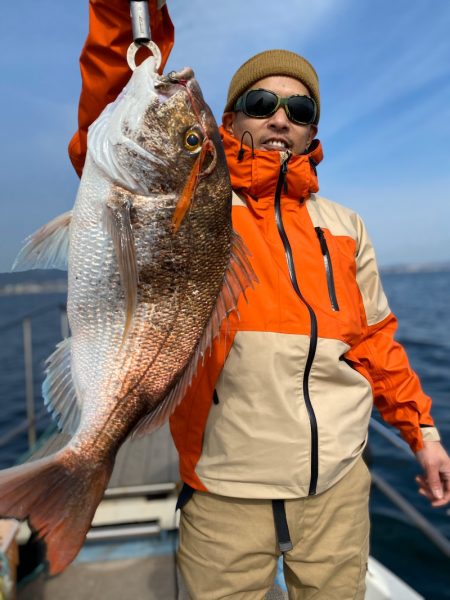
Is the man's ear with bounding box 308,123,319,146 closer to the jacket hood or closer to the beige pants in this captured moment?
the jacket hood

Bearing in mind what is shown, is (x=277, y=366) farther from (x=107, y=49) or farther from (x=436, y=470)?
(x=107, y=49)

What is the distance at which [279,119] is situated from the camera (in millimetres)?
1965

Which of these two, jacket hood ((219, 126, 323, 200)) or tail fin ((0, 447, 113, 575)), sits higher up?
jacket hood ((219, 126, 323, 200))

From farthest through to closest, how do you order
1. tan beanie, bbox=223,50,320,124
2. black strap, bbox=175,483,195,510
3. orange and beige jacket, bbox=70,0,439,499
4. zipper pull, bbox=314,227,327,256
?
tan beanie, bbox=223,50,320,124 → zipper pull, bbox=314,227,327,256 → black strap, bbox=175,483,195,510 → orange and beige jacket, bbox=70,0,439,499

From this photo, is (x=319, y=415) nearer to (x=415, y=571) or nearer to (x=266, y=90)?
(x=266, y=90)

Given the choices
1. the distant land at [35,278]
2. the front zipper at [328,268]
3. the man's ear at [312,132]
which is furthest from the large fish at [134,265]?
the man's ear at [312,132]

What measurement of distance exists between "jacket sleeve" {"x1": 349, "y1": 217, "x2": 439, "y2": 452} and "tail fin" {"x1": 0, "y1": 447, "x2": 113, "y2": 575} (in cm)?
132

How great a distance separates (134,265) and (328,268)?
903mm

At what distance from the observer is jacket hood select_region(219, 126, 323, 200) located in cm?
186

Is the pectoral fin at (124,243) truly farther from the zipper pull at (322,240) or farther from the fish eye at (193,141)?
the zipper pull at (322,240)

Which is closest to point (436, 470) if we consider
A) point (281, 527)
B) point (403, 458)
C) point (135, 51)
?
point (281, 527)

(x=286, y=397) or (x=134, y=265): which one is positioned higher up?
(x=134, y=265)

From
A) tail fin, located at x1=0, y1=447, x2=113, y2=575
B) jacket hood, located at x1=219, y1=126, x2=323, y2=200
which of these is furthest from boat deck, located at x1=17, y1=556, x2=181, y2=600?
jacket hood, located at x1=219, y1=126, x2=323, y2=200

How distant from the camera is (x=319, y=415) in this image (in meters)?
1.75
